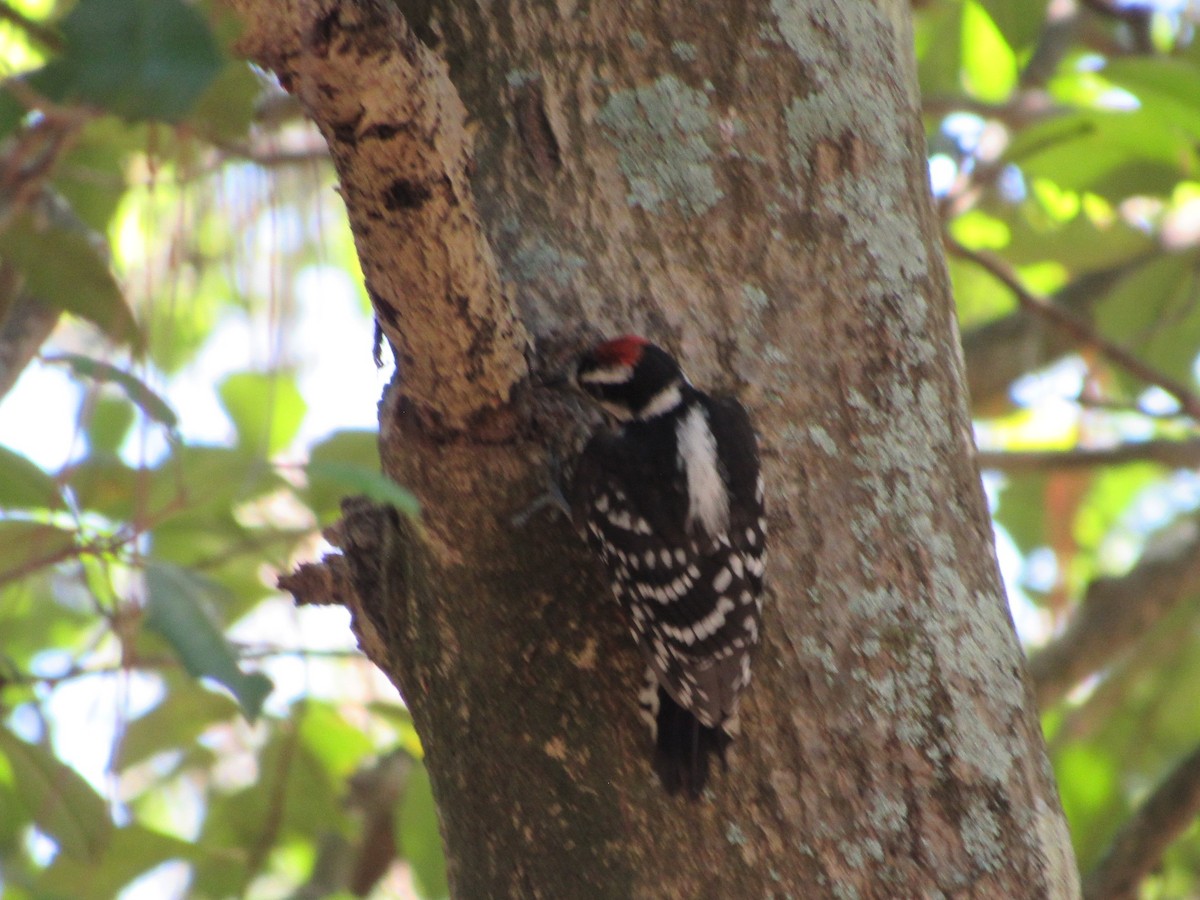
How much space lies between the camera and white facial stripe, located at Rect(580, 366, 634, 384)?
210 cm

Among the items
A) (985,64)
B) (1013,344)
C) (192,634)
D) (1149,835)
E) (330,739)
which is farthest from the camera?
(985,64)

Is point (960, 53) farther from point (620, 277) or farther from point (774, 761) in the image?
point (774, 761)

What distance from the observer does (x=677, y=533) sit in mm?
2227

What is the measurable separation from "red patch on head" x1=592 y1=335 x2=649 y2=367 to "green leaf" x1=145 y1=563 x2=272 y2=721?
0.73m

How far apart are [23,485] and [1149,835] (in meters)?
2.70

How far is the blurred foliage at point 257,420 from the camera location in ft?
→ 5.30

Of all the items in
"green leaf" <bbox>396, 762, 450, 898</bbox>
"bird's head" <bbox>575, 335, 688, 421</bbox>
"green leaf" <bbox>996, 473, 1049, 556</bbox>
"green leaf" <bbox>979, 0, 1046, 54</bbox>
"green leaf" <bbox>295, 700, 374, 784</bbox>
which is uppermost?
"green leaf" <bbox>979, 0, 1046, 54</bbox>

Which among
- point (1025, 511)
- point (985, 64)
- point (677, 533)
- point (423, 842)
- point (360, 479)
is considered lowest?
point (423, 842)

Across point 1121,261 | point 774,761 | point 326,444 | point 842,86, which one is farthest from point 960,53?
point 774,761

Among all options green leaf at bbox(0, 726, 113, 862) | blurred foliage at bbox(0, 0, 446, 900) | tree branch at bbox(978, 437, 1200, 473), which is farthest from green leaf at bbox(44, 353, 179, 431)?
tree branch at bbox(978, 437, 1200, 473)

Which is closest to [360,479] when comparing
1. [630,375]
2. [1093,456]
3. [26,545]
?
[630,375]

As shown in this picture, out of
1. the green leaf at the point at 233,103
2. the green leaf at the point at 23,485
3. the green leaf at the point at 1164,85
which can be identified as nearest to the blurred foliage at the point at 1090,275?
the green leaf at the point at 1164,85

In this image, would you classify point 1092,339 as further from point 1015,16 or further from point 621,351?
point 621,351

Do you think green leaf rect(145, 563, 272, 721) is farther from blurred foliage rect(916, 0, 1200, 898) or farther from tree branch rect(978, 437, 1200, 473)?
tree branch rect(978, 437, 1200, 473)
